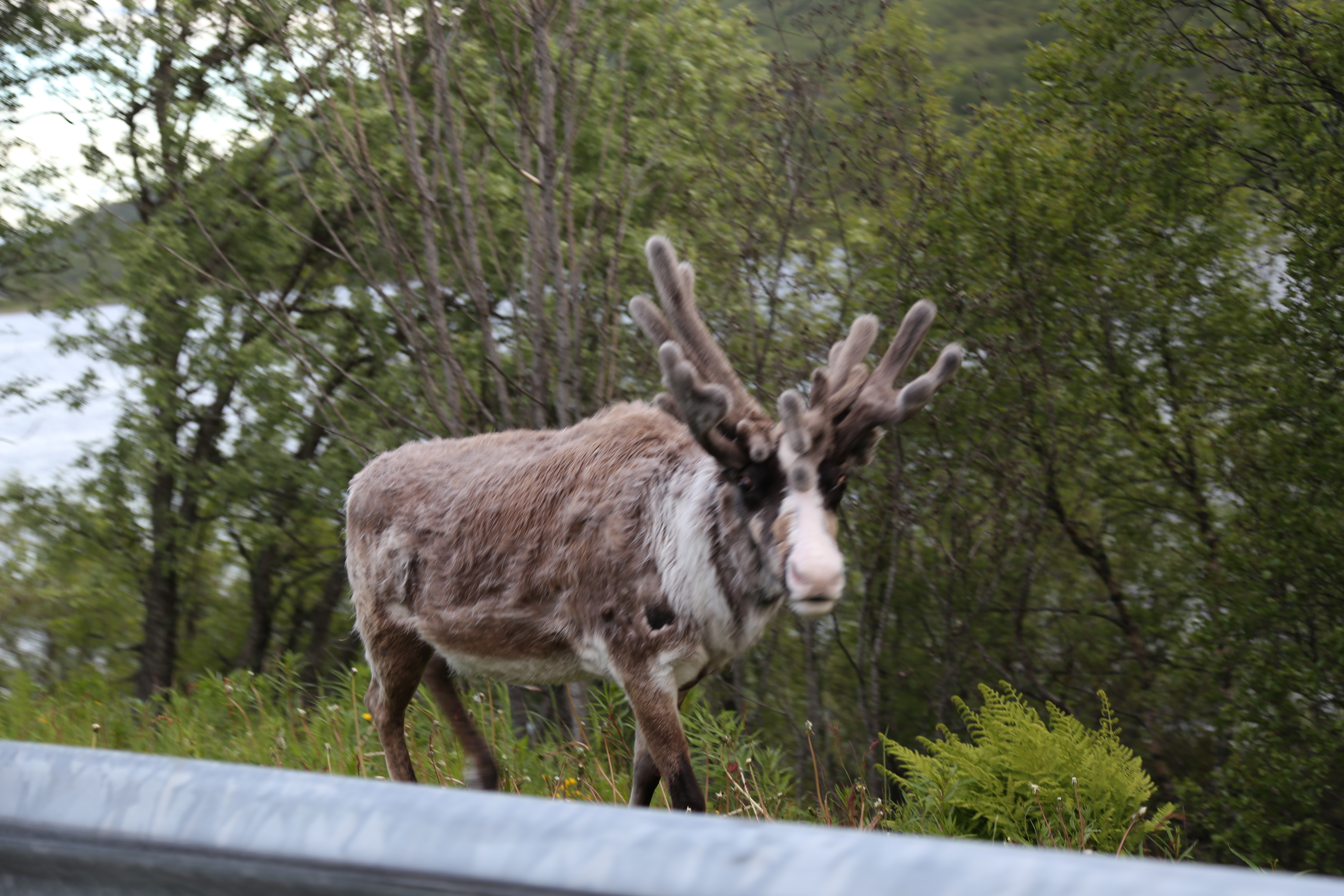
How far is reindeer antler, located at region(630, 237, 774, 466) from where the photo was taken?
2.57 m

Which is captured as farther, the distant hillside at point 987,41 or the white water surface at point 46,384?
the white water surface at point 46,384

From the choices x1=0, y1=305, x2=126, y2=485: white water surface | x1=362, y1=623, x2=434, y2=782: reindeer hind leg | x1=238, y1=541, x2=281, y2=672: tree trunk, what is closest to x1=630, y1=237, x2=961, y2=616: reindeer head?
x1=362, y1=623, x2=434, y2=782: reindeer hind leg

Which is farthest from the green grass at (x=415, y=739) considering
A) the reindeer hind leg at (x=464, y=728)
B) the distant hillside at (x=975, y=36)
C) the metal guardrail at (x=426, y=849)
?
the distant hillside at (x=975, y=36)

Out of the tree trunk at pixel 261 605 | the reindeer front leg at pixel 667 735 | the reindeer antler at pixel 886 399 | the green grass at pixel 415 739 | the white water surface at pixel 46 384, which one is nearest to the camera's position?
the reindeer antler at pixel 886 399

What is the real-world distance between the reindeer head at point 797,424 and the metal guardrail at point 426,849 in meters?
1.43

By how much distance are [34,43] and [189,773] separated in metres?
10.8

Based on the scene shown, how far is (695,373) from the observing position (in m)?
2.65

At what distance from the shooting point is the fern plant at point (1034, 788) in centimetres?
341

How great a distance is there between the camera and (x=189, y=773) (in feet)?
3.70

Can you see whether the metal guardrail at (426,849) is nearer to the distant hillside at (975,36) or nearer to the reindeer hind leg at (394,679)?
the reindeer hind leg at (394,679)

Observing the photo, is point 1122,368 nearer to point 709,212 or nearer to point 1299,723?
point 1299,723

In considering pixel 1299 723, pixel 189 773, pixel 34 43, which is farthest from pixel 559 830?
pixel 34 43

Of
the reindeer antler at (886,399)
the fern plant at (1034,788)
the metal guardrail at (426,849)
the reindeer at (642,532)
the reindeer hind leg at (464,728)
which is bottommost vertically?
the fern plant at (1034,788)

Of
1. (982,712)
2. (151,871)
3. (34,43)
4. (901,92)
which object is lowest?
(982,712)
